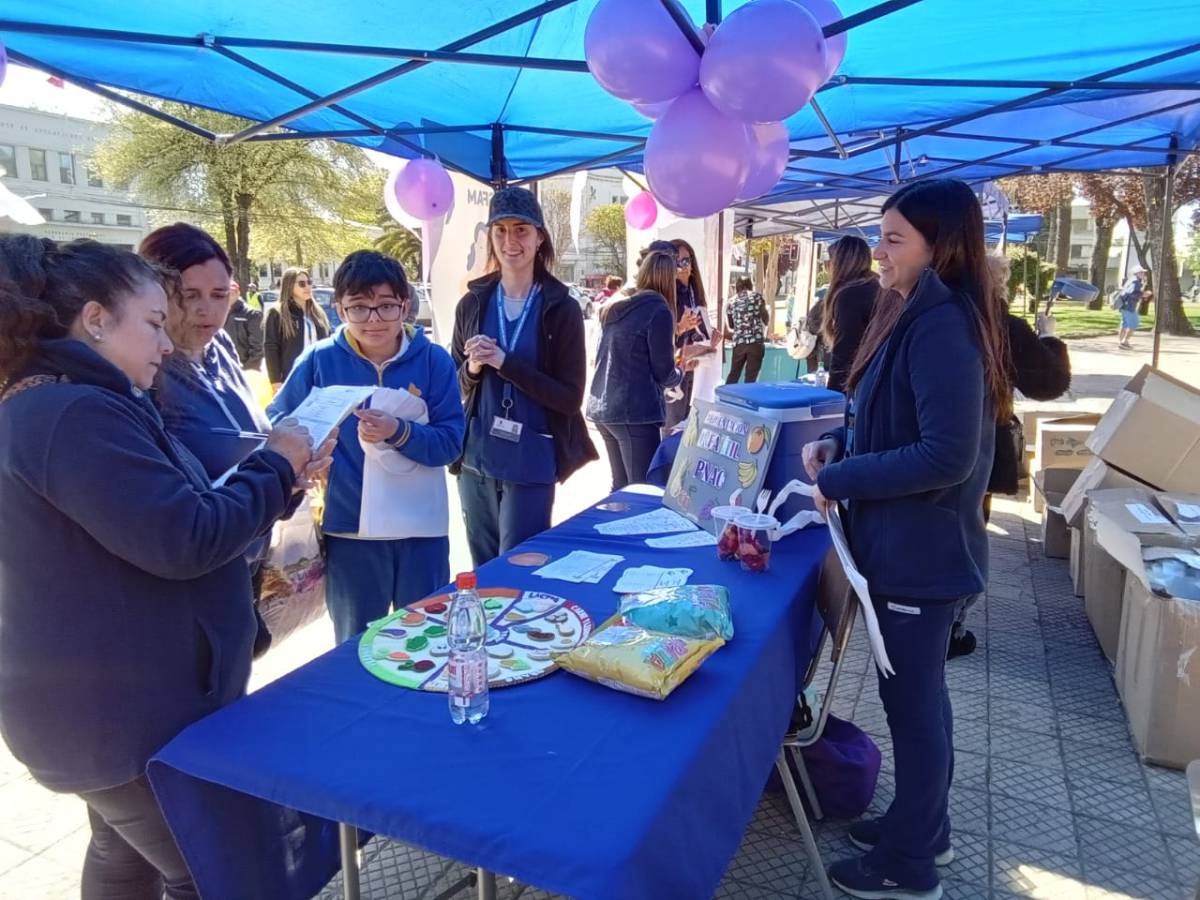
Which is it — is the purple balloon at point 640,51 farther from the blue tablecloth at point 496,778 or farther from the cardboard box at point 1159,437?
the cardboard box at point 1159,437

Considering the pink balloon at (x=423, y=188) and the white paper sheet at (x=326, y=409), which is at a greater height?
the pink balloon at (x=423, y=188)

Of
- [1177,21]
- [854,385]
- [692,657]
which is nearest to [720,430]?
[854,385]

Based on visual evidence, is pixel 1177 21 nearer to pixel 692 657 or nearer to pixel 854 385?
pixel 854 385

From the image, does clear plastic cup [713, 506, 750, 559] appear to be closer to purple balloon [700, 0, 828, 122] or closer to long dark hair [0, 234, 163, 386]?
purple balloon [700, 0, 828, 122]

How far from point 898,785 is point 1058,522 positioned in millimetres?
3235

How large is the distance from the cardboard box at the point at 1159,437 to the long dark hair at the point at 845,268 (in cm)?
128

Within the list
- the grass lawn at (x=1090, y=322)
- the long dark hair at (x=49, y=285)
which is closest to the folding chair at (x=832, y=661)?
the long dark hair at (x=49, y=285)

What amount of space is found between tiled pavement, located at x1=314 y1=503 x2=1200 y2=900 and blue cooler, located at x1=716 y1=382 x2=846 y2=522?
0.93 meters

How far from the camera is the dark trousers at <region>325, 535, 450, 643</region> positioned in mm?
2172

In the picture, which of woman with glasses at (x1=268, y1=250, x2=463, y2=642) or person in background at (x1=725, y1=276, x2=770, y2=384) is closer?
woman with glasses at (x1=268, y1=250, x2=463, y2=642)

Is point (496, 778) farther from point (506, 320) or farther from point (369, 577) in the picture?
point (506, 320)

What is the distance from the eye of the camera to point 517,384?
2615 millimetres

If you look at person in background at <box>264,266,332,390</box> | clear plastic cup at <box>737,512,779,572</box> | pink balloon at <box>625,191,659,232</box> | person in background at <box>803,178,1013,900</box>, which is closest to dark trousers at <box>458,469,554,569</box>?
clear plastic cup at <box>737,512,779,572</box>

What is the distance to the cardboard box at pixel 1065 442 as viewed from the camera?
451 centimetres
